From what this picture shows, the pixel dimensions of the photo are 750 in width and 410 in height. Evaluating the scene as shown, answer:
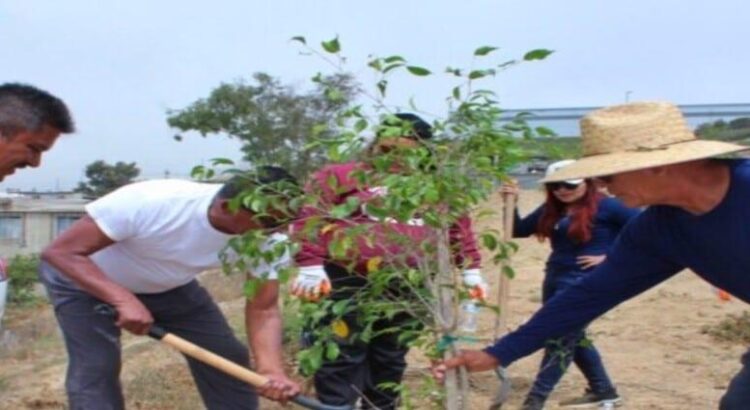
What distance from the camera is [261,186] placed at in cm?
324

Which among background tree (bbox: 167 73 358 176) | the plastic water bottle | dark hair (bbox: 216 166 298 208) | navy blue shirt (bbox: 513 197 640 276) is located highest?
background tree (bbox: 167 73 358 176)

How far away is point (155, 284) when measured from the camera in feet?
13.6

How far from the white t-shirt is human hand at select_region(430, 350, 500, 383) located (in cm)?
76

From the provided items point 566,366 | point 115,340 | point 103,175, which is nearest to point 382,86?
point 115,340

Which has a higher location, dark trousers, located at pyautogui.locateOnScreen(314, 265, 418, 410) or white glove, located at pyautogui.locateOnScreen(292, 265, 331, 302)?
white glove, located at pyautogui.locateOnScreen(292, 265, 331, 302)

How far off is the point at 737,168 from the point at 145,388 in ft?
14.7

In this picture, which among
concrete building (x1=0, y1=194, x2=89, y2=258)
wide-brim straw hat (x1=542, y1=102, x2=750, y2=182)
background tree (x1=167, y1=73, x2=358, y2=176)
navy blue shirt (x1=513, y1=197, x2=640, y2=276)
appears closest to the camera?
wide-brim straw hat (x1=542, y1=102, x2=750, y2=182)

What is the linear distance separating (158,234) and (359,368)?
118 cm

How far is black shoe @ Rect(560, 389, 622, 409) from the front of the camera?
5766mm

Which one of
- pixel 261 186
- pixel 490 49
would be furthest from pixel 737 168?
pixel 261 186

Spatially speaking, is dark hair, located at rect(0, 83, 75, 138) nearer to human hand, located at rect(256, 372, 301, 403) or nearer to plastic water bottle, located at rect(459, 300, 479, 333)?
human hand, located at rect(256, 372, 301, 403)

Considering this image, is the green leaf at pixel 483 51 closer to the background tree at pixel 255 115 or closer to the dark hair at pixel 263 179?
the dark hair at pixel 263 179

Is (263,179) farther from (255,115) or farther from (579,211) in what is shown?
(255,115)

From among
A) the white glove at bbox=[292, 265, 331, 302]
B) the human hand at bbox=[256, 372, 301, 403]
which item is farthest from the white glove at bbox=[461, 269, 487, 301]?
the human hand at bbox=[256, 372, 301, 403]
